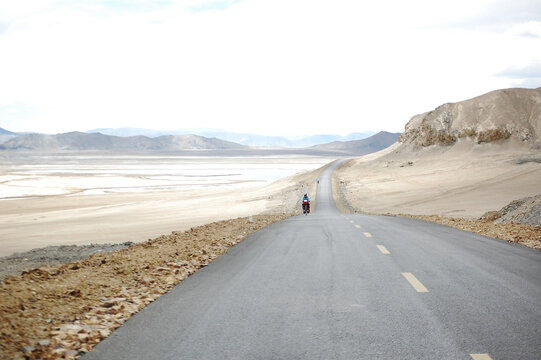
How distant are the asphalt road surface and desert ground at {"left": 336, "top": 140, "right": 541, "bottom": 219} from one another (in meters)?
29.3

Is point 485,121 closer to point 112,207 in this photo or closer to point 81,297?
point 112,207

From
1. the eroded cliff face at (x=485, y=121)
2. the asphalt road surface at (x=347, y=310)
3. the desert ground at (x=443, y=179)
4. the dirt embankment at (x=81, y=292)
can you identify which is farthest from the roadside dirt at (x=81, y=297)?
the eroded cliff face at (x=485, y=121)

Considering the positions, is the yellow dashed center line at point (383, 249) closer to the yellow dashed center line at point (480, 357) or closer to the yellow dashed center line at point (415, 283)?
the yellow dashed center line at point (415, 283)

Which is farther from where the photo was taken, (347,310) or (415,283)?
(415,283)

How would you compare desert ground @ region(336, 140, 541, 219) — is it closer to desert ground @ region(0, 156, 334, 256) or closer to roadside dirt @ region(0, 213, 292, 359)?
desert ground @ region(0, 156, 334, 256)

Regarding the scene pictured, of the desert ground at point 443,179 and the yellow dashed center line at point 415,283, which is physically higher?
the yellow dashed center line at point 415,283

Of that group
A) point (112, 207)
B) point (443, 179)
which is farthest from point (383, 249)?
point (443, 179)

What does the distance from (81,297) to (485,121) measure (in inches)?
5147

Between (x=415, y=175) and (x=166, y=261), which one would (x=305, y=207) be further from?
(x=415, y=175)

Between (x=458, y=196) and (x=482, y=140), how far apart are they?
68.4 metres

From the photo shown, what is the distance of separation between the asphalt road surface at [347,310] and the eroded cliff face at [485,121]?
387 ft

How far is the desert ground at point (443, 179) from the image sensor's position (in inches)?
2019

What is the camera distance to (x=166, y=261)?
11.7 meters

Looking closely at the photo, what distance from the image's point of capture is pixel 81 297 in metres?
8.10
